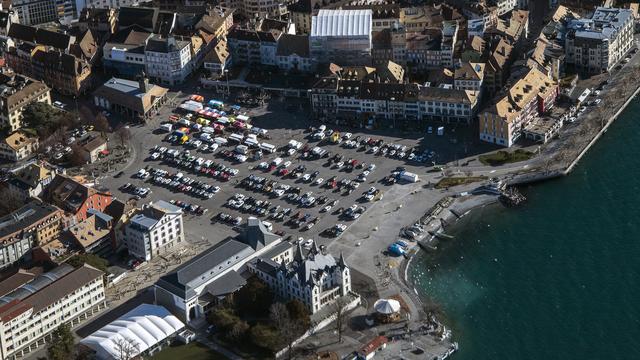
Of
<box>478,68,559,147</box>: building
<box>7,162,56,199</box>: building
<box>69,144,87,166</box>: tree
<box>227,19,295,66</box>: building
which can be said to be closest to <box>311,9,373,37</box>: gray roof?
<box>227,19,295,66</box>: building

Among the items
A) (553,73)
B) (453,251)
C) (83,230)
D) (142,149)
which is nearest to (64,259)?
(83,230)

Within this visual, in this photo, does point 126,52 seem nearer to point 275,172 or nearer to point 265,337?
point 275,172

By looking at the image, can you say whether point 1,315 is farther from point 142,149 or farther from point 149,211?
point 142,149

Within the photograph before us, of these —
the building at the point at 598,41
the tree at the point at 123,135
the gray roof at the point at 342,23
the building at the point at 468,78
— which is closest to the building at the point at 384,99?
the building at the point at 468,78

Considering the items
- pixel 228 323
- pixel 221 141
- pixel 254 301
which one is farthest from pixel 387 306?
pixel 221 141

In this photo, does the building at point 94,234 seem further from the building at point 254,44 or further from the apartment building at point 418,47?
the apartment building at point 418,47
